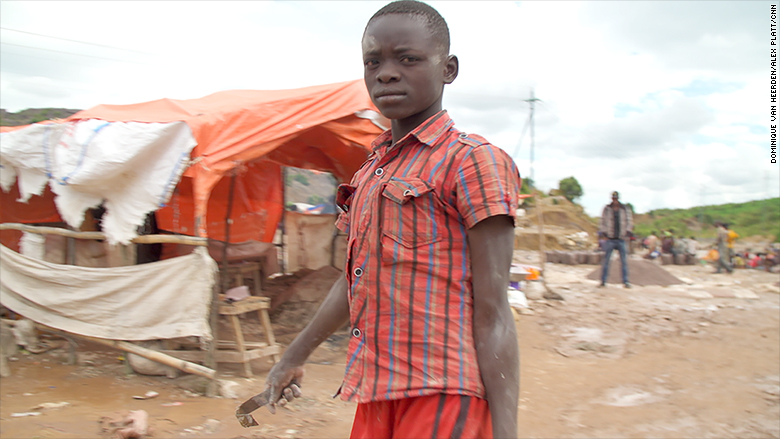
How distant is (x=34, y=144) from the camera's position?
4922 millimetres

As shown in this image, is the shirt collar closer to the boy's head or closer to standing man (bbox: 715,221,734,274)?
the boy's head

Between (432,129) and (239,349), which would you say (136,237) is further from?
(432,129)

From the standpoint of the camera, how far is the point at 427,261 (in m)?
1.08

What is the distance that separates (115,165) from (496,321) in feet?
13.3

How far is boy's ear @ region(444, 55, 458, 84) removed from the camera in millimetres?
1227

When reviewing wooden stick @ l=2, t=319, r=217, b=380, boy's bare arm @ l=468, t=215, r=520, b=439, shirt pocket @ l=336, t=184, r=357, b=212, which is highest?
shirt pocket @ l=336, t=184, r=357, b=212

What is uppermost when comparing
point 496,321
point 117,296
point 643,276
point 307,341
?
point 496,321

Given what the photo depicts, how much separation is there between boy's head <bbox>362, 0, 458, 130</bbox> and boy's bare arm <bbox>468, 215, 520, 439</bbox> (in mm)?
344

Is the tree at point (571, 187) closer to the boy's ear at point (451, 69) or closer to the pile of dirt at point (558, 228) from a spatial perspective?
the pile of dirt at point (558, 228)

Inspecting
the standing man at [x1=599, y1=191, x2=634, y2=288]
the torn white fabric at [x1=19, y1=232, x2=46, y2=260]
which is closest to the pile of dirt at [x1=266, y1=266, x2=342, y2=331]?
the torn white fabric at [x1=19, y1=232, x2=46, y2=260]

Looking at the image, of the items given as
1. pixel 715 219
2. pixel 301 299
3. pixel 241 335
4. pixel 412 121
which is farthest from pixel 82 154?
pixel 715 219

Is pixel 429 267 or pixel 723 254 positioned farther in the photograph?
pixel 723 254

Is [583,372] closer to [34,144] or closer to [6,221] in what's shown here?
[34,144]

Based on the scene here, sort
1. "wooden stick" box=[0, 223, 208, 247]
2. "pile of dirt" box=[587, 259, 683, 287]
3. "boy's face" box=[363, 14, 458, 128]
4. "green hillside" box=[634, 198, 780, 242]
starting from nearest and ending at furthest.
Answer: "boy's face" box=[363, 14, 458, 128], "wooden stick" box=[0, 223, 208, 247], "pile of dirt" box=[587, 259, 683, 287], "green hillside" box=[634, 198, 780, 242]
